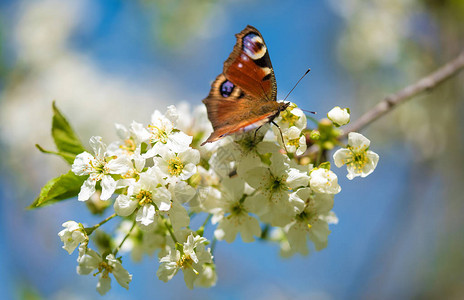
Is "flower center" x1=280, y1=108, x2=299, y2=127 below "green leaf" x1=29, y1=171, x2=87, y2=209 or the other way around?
the other way around

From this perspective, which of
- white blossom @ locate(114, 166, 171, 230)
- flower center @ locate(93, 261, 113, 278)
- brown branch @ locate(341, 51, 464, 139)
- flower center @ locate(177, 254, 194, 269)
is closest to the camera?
white blossom @ locate(114, 166, 171, 230)

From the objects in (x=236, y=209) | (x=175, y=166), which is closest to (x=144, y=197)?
(x=175, y=166)

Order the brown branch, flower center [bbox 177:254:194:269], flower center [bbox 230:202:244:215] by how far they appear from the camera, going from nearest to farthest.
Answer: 1. flower center [bbox 177:254:194:269]
2. flower center [bbox 230:202:244:215]
3. the brown branch

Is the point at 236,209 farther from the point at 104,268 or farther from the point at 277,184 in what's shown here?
the point at 104,268

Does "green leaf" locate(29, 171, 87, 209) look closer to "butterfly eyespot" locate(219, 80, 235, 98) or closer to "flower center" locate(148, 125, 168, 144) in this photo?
"flower center" locate(148, 125, 168, 144)

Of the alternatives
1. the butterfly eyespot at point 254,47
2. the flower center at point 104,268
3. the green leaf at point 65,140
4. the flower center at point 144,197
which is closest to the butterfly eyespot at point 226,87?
the butterfly eyespot at point 254,47

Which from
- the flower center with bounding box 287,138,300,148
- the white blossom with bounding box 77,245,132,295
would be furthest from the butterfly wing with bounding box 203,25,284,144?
the white blossom with bounding box 77,245,132,295
